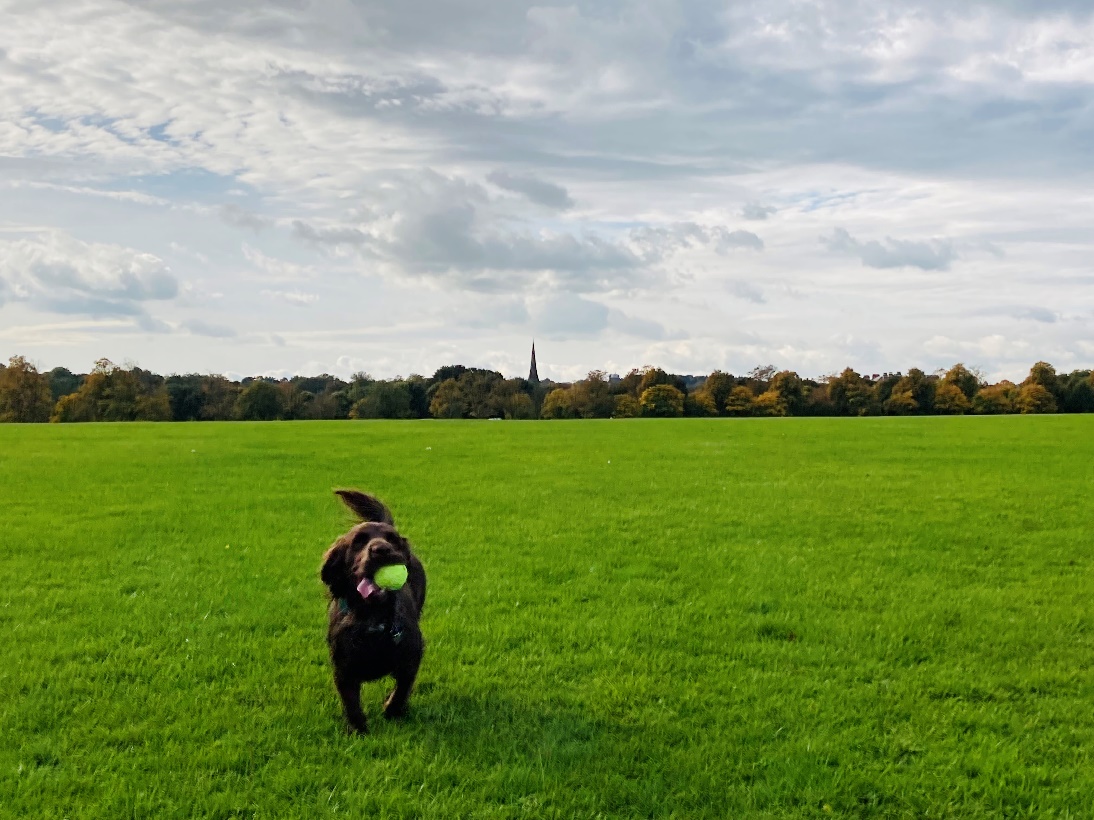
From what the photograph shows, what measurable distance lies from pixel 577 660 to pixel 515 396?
9419cm

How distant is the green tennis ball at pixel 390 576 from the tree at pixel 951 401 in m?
99.3

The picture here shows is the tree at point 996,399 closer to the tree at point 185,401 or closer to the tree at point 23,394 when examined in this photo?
the tree at point 185,401

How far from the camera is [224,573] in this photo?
11.1 m

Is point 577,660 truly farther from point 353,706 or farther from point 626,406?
point 626,406

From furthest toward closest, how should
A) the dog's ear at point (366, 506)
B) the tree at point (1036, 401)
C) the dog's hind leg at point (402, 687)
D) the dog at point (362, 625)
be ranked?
the tree at point (1036, 401), the dog's ear at point (366, 506), the dog's hind leg at point (402, 687), the dog at point (362, 625)

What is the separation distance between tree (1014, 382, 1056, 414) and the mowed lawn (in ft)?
264

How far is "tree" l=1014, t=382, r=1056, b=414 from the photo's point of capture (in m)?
88.6

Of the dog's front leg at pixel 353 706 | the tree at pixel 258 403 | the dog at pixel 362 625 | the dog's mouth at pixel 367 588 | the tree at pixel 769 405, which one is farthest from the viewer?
the tree at pixel 769 405

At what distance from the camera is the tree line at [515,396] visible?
85375 millimetres

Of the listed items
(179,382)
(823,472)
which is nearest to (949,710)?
(823,472)

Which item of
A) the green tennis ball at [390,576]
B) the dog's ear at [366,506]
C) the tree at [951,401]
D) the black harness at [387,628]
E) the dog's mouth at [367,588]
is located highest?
the tree at [951,401]

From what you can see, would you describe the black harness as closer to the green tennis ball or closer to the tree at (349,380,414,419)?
the green tennis ball

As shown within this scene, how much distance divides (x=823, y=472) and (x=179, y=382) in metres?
90.9

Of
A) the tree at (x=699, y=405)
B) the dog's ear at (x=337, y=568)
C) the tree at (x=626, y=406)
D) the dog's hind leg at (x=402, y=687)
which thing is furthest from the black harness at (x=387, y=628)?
the tree at (x=699, y=405)
